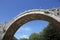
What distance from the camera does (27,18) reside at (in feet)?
69.1

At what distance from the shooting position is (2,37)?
21.5 meters

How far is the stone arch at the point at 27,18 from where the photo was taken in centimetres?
1867

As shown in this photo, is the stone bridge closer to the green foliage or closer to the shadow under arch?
the shadow under arch

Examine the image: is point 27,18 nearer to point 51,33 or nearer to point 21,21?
point 21,21

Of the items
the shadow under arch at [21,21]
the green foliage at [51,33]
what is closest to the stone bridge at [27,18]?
the shadow under arch at [21,21]

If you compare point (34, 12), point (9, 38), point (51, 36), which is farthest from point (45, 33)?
point (34, 12)

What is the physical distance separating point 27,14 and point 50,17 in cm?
276

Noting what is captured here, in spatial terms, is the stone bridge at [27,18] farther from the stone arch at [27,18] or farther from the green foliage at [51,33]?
the green foliage at [51,33]

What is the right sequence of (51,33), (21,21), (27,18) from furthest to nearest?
(51,33), (21,21), (27,18)

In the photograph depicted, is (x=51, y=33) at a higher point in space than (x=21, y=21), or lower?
higher

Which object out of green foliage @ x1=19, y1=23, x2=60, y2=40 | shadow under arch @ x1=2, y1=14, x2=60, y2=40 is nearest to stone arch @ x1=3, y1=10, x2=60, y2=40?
shadow under arch @ x1=2, y1=14, x2=60, y2=40

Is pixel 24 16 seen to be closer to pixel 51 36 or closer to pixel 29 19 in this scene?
pixel 29 19

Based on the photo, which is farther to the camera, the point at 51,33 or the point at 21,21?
the point at 51,33

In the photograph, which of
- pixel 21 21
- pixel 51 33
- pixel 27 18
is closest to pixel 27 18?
pixel 27 18
